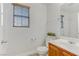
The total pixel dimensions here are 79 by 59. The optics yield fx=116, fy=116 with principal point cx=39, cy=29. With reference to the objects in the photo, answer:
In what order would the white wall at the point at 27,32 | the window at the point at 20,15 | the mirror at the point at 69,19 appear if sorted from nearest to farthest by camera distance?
1. the mirror at the point at 69,19
2. the window at the point at 20,15
3. the white wall at the point at 27,32

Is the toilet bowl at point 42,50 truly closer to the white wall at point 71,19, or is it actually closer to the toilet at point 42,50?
the toilet at point 42,50

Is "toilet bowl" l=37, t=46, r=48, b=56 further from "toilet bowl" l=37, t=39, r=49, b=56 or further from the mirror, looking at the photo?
the mirror

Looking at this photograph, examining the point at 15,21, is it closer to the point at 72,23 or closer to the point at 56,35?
the point at 56,35

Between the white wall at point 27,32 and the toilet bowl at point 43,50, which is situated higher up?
the white wall at point 27,32

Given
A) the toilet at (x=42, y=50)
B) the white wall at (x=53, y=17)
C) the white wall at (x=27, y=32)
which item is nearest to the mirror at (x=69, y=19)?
the white wall at (x=53, y=17)

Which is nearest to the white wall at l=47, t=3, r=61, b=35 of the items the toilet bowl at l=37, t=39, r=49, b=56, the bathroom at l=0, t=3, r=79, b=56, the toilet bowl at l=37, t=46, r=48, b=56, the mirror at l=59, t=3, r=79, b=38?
the bathroom at l=0, t=3, r=79, b=56

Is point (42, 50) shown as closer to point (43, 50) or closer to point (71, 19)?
point (43, 50)

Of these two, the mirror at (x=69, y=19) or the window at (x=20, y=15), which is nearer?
the mirror at (x=69, y=19)

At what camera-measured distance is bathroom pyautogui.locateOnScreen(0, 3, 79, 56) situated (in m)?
2.87

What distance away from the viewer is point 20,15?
9.44 feet

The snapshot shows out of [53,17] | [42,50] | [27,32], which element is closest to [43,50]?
[42,50]

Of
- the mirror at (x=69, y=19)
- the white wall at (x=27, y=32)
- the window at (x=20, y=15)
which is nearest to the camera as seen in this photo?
the mirror at (x=69, y=19)

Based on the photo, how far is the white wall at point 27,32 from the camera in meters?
2.99

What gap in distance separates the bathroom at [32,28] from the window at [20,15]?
0.06 meters
